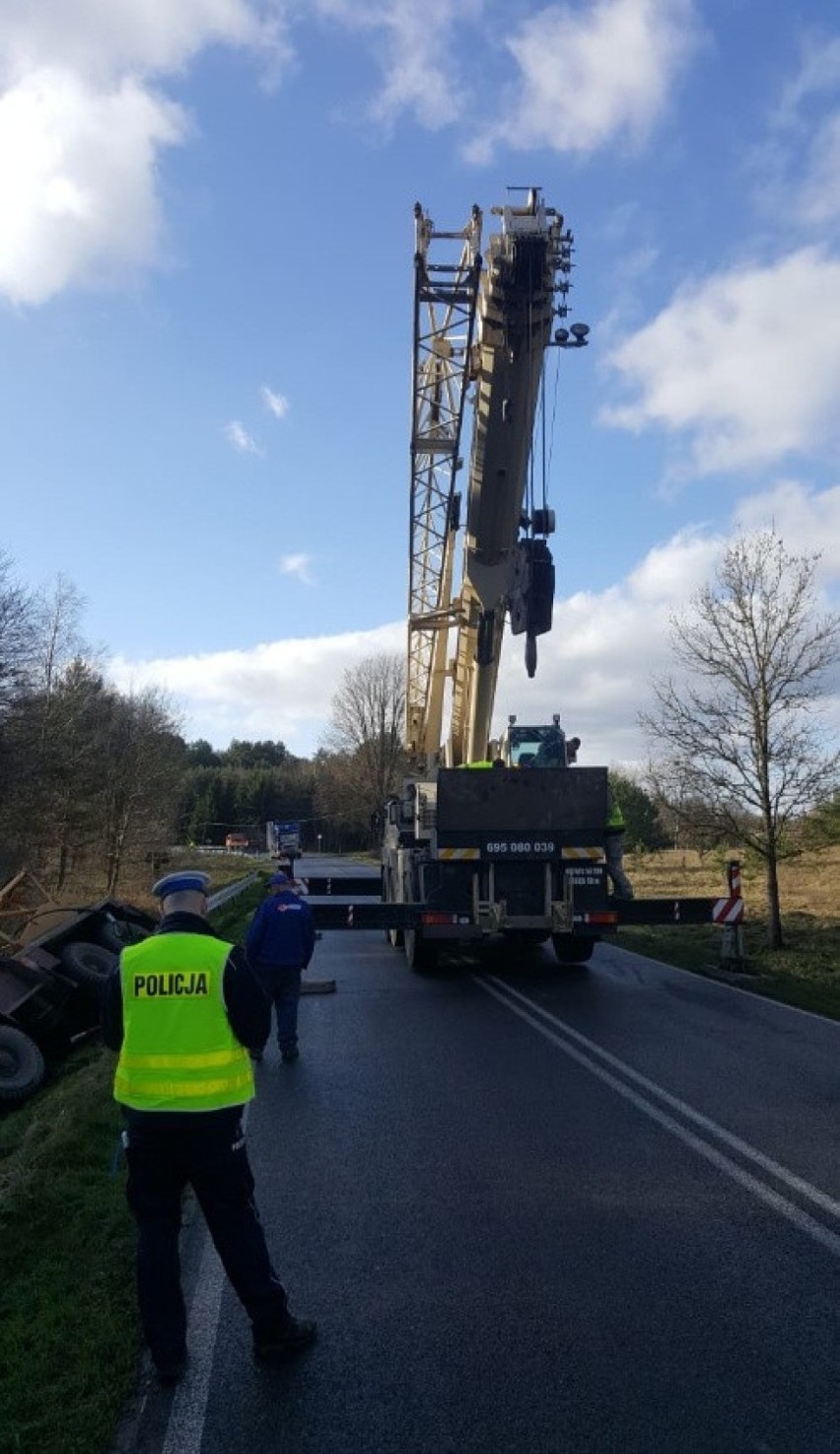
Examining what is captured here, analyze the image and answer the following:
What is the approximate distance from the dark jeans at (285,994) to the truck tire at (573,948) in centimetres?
604

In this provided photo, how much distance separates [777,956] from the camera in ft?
51.5

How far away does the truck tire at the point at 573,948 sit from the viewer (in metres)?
14.8

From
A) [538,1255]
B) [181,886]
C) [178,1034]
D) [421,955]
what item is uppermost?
[181,886]

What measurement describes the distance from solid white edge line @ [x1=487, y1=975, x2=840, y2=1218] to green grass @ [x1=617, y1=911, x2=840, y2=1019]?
10.6 ft

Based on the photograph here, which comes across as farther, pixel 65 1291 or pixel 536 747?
pixel 536 747

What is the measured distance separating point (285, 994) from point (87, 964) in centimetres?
411

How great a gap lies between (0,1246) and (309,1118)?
8.14ft

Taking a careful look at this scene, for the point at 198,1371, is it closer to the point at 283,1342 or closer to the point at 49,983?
the point at 283,1342

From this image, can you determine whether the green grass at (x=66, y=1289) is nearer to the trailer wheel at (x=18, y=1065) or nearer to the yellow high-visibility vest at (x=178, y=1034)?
the yellow high-visibility vest at (x=178, y=1034)

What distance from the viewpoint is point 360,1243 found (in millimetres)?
5105

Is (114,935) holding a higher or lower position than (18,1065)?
higher

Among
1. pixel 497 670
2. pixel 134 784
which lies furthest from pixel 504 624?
pixel 134 784

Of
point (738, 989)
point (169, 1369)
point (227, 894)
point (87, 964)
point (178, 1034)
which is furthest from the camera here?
point (227, 894)

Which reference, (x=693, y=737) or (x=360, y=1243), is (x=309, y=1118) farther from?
(x=693, y=737)
